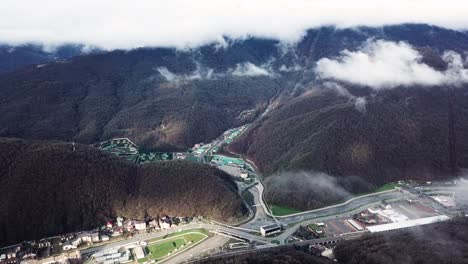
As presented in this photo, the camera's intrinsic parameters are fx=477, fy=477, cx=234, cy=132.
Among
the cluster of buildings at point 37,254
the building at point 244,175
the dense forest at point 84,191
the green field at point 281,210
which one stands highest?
the dense forest at point 84,191

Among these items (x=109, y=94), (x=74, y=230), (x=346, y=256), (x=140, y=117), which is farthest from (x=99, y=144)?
(x=346, y=256)

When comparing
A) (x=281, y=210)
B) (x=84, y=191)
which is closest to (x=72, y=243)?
(x=84, y=191)

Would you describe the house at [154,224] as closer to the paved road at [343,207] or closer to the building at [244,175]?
the paved road at [343,207]

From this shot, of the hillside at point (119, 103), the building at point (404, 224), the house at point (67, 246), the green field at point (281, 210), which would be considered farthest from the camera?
the hillside at point (119, 103)

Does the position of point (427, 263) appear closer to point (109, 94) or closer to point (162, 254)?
point (162, 254)

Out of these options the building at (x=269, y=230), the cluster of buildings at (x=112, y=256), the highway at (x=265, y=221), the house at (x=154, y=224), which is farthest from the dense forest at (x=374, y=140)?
the cluster of buildings at (x=112, y=256)

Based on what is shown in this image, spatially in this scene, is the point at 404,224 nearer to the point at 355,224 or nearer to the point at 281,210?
the point at 355,224

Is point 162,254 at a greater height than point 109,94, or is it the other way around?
point 109,94
